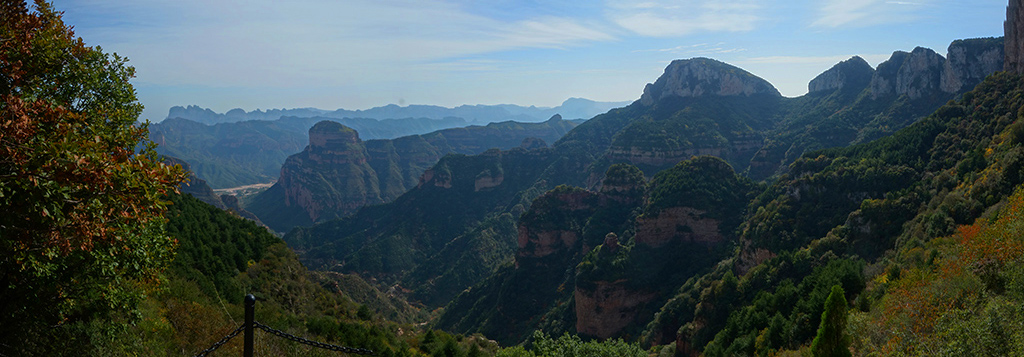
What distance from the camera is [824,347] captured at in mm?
A: 19281

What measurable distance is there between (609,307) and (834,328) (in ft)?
146

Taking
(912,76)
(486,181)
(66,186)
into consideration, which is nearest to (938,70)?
(912,76)

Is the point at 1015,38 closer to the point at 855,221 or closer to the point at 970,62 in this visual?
the point at 855,221

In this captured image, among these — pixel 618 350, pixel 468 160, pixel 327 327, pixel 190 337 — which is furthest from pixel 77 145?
pixel 468 160

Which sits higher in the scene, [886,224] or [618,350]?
[886,224]

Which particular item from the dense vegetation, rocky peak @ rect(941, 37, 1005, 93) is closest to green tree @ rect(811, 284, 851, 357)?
the dense vegetation

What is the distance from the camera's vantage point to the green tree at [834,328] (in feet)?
61.6

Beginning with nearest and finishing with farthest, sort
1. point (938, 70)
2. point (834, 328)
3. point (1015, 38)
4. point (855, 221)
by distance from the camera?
point (834, 328)
point (855, 221)
point (1015, 38)
point (938, 70)

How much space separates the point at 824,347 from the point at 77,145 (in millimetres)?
23777

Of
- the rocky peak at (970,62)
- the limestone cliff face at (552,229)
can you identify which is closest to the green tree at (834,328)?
the limestone cliff face at (552,229)

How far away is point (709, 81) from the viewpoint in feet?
563

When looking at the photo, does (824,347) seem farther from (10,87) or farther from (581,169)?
(581,169)

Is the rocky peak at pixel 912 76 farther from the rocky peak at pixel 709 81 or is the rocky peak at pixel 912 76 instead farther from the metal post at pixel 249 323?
the metal post at pixel 249 323

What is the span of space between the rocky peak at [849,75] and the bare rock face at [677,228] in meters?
110
